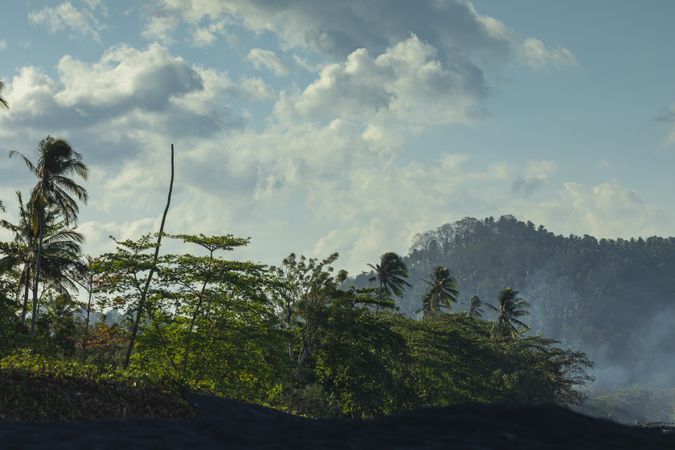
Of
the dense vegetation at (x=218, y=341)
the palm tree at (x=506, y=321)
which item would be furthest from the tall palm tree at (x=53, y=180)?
the palm tree at (x=506, y=321)

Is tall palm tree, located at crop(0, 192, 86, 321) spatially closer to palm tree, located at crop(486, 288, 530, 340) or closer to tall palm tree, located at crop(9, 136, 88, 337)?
tall palm tree, located at crop(9, 136, 88, 337)

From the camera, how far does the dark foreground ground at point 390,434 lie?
1240 cm

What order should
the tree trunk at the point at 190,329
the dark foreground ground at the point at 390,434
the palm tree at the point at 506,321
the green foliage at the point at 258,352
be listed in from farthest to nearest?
the palm tree at the point at 506,321
the tree trunk at the point at 190,329
the green foliage at the point at 258,352
the dark foreground ground at the point at 390,434

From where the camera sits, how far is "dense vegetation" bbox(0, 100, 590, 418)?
22359 millimetres

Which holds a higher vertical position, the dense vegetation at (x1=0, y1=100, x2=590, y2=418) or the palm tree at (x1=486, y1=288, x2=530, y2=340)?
the palm tree at (x1=486, y1=288, x2=530, y2=340)

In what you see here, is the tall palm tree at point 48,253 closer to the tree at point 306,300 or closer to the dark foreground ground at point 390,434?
the tree at point 306,300

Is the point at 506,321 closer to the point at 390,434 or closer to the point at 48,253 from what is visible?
the point at 48,253

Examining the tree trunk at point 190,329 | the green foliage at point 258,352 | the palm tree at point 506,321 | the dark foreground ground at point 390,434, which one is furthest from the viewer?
the palm tree at point 506,321

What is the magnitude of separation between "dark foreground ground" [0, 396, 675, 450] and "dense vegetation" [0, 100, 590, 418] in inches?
172

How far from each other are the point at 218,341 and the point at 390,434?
80.3 ft

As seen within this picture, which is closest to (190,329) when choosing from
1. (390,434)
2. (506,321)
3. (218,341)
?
(218,341)

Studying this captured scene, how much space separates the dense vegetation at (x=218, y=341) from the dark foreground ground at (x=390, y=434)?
4381mm

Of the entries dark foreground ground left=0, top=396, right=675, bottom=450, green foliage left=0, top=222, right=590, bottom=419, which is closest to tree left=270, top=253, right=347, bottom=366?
green foliage left=0, top=222, right=590, bottom=419

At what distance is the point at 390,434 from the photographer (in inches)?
517
